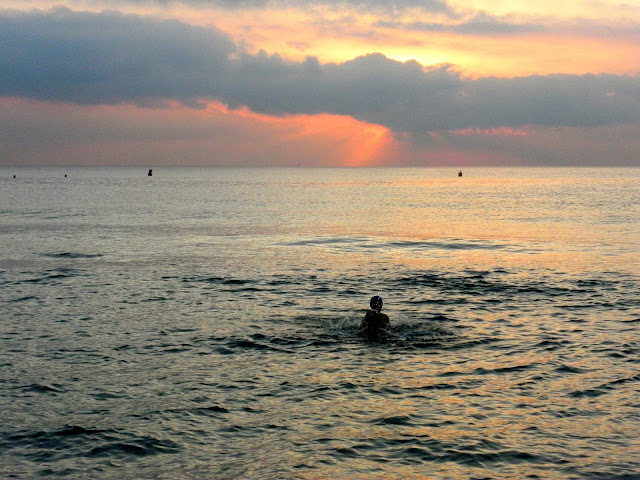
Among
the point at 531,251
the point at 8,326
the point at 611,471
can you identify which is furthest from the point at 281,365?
the point at 531,251

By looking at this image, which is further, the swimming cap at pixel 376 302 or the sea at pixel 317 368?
the swimming cap at pixel 376 302

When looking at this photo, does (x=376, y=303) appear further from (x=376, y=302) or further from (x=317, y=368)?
(x=317, y=368)

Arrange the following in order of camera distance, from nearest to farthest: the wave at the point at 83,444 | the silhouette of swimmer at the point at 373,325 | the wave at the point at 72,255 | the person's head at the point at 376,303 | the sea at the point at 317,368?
the sea at the point at 317,368 → the wave at the point at 83,444 → the person's head at the point at 376,303 → the silhouette of swimmer at the point at 373,325 → the wave at the point at 72,255

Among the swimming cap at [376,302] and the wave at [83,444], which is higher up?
the swimming cap at [376,302]

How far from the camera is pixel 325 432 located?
1510cm

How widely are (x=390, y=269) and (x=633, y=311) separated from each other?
1557 cm

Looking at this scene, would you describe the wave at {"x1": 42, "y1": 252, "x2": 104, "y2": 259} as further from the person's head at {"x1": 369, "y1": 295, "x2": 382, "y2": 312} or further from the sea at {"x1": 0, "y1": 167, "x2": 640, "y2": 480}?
the person's head at {"x1": 369, "y1": 295, "x2": 382, "y2": 312}

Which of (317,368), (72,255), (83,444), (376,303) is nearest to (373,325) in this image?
(376,303)

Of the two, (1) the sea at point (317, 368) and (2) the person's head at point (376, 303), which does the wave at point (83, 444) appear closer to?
(1) the sea at point (317, 368)

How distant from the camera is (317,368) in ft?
65.0

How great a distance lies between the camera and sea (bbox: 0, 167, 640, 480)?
1394 centimetres

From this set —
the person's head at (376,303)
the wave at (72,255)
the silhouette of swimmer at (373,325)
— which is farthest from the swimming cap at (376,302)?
the wave at (72,255)

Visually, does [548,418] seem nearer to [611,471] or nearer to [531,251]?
[611,471]

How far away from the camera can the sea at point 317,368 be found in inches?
549
